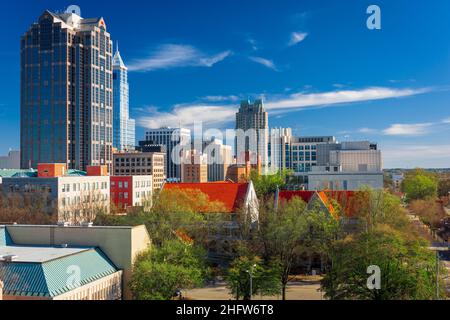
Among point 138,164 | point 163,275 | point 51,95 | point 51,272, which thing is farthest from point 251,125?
point 51,272

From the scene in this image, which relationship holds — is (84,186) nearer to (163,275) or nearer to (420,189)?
(163,275)

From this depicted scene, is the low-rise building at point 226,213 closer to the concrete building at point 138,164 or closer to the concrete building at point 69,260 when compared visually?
the concrete building at point 69,260

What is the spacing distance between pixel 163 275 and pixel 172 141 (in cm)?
15711

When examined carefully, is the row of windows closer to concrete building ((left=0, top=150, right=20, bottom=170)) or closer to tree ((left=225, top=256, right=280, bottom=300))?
tree ((left=225, top=256, right=280, bottom=300))

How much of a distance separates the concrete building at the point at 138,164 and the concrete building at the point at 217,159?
110 feet

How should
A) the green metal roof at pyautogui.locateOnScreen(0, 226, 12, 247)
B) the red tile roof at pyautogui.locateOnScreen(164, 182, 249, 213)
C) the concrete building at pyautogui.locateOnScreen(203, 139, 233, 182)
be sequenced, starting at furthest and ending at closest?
the concrete building at pyautogui.locateOnScreen(203, 139, 233, 182) < the red tile roof at pyautogui.locateOnScreen(164, 182, 249, 213) < the green metal roof at pyautogui.locateOnScreen(0, 226, 12, 247)

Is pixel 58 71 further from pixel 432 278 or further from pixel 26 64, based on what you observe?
pixel 432 278

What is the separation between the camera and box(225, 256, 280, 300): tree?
81.5 ft

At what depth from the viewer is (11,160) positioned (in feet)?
430

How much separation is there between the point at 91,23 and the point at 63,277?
107484 mm

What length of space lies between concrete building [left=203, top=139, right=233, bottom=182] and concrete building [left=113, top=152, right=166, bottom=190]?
33.7 meters

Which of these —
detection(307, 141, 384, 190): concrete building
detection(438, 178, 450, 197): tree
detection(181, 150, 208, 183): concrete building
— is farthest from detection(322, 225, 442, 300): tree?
detection(181, 150, 208, 183): concrete building

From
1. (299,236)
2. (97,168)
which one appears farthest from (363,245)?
(97,168)
